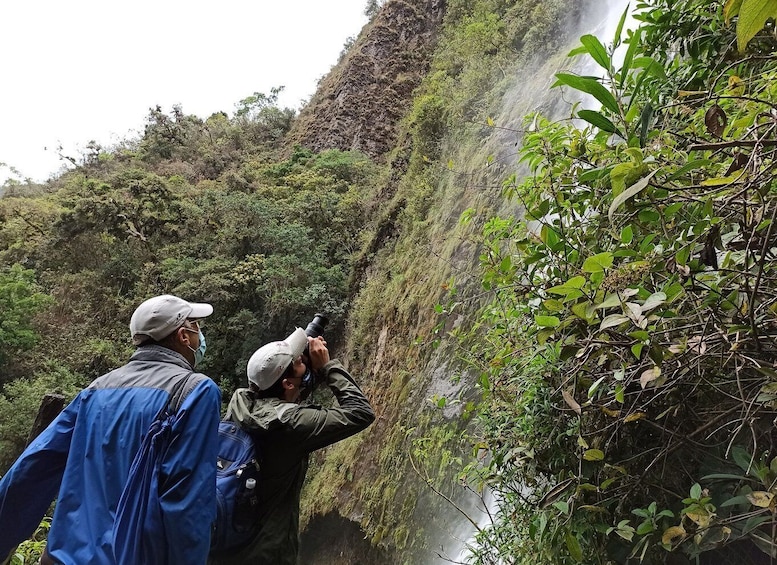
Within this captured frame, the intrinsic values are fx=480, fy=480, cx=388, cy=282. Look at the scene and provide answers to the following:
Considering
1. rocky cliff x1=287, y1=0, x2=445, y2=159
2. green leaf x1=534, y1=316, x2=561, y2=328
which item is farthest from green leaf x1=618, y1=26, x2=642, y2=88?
rocky cliff x1=287, y1=0, x2=445, y2=159

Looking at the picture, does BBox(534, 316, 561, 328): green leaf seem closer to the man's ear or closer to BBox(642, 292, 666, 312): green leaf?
BBox(642, 292, 666, 312): green leaf

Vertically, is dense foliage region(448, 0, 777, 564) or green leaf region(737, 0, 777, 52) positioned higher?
green leaf region(737, 0, 777, 52)

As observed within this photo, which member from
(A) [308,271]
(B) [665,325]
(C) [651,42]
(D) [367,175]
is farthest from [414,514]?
(D) [367,175]

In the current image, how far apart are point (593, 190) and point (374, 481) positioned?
179 inches

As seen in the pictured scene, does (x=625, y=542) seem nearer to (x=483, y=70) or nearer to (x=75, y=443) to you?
(x=75, y=443)

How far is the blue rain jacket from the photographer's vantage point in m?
1.34

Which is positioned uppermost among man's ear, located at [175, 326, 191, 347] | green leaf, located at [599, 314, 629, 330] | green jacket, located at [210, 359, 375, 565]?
man's ear, located at [175, 326, 191, 347]

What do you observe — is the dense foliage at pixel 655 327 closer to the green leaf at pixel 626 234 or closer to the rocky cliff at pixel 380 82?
the green leaf at pixel 626 234

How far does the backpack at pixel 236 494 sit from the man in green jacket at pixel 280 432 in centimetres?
3

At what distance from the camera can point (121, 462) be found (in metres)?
1.46

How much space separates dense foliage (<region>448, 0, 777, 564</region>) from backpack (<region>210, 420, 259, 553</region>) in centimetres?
87

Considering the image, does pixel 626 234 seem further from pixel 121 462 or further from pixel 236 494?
pixel 121 462

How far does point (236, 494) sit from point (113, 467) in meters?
0.39

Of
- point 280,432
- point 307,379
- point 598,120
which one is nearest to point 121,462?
point 280,432
